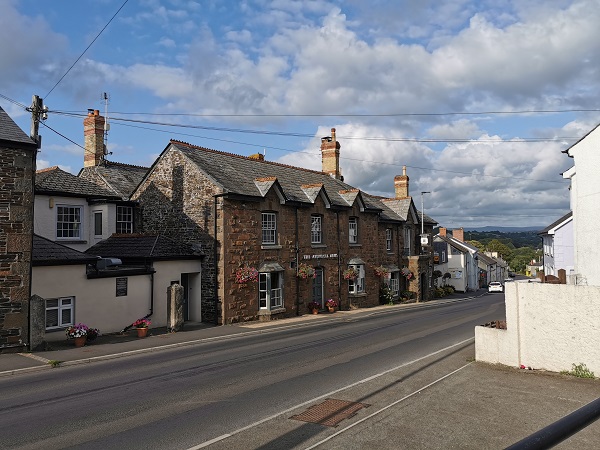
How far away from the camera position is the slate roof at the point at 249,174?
1005 inches

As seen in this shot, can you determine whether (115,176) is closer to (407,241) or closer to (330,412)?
(407,241)

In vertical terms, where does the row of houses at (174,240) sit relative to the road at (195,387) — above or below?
above

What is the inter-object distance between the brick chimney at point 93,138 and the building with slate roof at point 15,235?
1557 centimetres

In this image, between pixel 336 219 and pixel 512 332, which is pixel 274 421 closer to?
pixel 512 332

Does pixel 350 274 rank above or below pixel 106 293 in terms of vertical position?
above

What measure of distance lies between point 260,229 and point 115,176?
11.3 metres

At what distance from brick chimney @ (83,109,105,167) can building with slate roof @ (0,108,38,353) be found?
15573mm

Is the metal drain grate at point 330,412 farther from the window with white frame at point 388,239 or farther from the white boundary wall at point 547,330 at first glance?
the window with white frame at point 388,239

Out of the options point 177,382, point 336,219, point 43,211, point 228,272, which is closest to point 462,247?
point 336,219

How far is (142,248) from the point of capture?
2334 centimetres

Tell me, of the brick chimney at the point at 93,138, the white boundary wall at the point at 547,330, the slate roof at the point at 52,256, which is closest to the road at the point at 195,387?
the white boundary wall at the point at 547,330

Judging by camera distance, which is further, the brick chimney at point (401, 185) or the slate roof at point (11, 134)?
the brick chimney at point (401, 185)

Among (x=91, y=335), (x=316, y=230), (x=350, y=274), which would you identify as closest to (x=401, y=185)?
(x=350, y=274)

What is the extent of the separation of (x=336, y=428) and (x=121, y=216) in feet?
74.1
